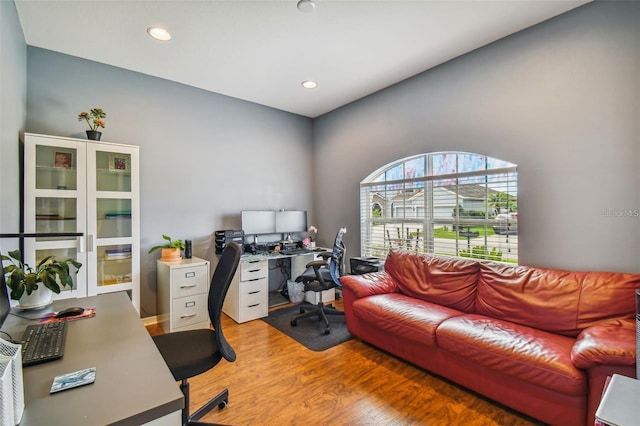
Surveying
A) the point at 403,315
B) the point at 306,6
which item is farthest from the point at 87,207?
the point at 403,315

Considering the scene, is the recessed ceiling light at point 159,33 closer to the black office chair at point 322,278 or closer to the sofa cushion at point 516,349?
the black office chair at point 322,278

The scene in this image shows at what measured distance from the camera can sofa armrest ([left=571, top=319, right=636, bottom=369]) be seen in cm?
151

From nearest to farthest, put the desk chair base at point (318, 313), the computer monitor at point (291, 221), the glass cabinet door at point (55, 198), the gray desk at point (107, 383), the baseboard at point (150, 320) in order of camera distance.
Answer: the gray desk at point (107, 383)
the glass cabinet door at point (55, 198)
the desk chair base at point (318, 313)
the baseboard at point (150, 320)
the computer monitor at point (291, 221)

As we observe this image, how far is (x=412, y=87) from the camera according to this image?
11.4 feet

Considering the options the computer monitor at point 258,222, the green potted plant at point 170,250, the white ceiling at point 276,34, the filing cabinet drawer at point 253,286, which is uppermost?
the white ceiling at point 276,34

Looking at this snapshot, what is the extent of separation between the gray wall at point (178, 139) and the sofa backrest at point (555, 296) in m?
3.04

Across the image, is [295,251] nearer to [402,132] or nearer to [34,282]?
[402,132]

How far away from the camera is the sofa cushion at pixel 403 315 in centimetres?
229

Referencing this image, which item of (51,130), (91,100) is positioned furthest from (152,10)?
(51,130)

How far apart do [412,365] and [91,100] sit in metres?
4.05

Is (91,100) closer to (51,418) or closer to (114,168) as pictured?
(114,168)

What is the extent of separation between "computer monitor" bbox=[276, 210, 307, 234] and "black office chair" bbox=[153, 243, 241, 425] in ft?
8.13

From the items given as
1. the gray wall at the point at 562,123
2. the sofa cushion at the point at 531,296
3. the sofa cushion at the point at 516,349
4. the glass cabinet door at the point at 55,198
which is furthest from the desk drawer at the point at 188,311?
the gray wall at the point at 562,123

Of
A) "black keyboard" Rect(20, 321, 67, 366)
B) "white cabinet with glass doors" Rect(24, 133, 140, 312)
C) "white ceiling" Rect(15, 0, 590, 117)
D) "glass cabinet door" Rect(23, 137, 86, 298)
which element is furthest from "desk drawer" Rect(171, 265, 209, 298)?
"white ceiling" Rect(15, 0, 590, 117)
